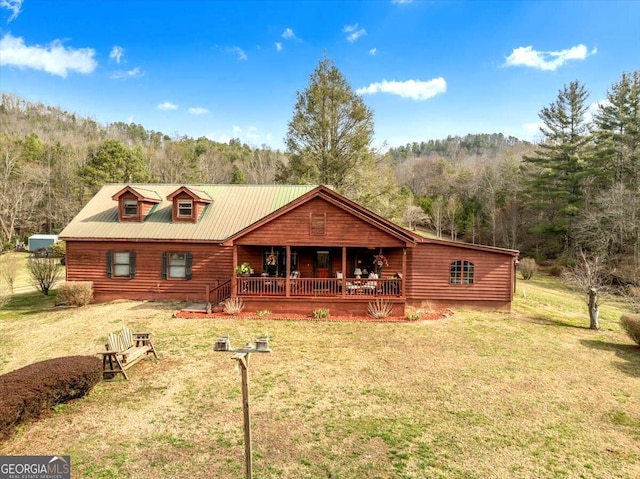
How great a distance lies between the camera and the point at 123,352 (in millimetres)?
10219

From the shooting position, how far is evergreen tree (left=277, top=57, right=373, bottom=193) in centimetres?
3334

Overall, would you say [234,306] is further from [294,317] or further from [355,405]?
[355,405]

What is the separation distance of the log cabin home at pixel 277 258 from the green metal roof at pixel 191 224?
0.09m

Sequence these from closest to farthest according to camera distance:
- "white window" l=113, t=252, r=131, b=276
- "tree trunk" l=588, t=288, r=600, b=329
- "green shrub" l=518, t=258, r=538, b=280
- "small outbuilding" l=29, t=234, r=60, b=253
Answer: "tree trunk" l=588, t=288, r=600, b=329 → "white window" l=113, t=252, r=131, b=276 → "green shrub" l=518, t=258, r=538, b=280 → "small outbuilding" l=29, t=234, r=60, b=253

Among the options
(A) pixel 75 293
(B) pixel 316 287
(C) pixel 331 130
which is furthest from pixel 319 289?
(C) pixel 331 130

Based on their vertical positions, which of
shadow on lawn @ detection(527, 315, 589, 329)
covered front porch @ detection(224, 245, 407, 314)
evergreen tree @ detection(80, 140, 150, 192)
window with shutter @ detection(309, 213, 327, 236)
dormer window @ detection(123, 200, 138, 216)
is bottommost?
shadow on lawn @ detection(527, 315, 589, 329)

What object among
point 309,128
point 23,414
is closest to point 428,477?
point 23,414

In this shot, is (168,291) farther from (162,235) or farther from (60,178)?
(60,178)

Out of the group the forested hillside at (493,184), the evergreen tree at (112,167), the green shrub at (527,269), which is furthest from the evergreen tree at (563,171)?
the evergreen tree at (112,167)

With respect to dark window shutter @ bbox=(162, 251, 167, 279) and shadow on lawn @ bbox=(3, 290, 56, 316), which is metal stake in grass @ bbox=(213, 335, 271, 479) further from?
shadow on lawn @ bbox=(3, 290, 56, 316)

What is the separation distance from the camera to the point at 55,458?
6215 mm

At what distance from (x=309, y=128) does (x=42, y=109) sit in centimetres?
10398

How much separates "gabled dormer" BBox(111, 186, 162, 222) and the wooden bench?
10113mm

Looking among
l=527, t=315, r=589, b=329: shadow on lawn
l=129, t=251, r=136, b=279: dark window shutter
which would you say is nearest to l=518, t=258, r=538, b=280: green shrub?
l=527, t=315, r=589, b=329: shadow on lawn
